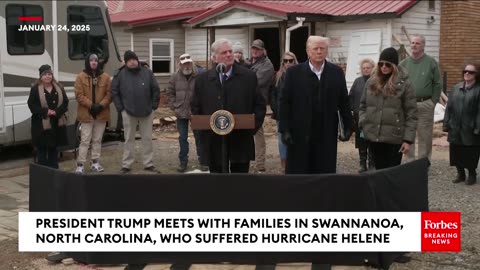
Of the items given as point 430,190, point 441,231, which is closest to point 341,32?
point 430,190

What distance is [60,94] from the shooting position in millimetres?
7715

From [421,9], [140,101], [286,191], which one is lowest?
[286,191]

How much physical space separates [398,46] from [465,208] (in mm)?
8678

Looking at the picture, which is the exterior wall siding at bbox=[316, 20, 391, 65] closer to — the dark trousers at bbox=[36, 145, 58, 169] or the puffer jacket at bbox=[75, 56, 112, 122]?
the puffer jacket at bbox=[75, 56, 112, 122]

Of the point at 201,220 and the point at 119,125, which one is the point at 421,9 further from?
the point at 201,220

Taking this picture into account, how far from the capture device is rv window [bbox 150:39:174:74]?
18969 mm

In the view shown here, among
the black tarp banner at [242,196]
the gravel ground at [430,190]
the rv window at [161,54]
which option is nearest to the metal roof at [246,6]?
the rv window at [161,54]

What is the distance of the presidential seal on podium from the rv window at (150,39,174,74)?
1410cm

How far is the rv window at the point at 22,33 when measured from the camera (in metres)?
8.99

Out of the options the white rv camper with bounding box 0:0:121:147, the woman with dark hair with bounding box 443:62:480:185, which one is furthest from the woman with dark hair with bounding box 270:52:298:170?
the white rv camper with bounding box 0:0:121:147

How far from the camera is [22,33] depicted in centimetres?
912

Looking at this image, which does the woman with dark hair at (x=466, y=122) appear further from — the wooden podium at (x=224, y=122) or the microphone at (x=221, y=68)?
the microphone at (x=221, y=68)

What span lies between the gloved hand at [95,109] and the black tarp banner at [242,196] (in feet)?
12.9

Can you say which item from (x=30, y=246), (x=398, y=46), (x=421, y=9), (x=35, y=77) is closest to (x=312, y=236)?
(x=30, y=246)
